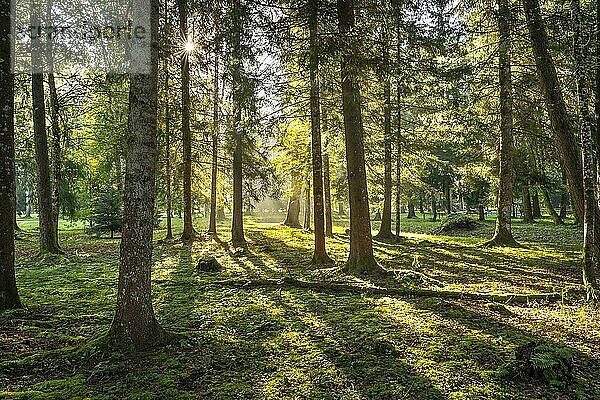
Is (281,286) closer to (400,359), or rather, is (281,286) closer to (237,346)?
(237,346)

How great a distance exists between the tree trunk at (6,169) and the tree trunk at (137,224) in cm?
268

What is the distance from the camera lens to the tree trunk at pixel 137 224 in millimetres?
4492

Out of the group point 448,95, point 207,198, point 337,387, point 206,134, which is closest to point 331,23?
point 448,95

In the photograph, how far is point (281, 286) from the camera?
826 centimetres

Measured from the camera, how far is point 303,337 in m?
5.24

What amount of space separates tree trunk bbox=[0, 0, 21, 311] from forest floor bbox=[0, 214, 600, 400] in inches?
18.0

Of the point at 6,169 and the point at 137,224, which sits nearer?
the point at 137,224

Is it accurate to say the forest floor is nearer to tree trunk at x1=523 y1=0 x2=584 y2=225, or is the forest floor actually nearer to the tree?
tree trunk at x1=523 y1=0 x2=584 y2=225

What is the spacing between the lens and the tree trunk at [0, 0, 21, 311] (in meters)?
5.93

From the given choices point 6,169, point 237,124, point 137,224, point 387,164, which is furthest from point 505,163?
point 6,169

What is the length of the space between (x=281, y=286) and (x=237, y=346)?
11.0ft

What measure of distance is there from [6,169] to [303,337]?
199 inches

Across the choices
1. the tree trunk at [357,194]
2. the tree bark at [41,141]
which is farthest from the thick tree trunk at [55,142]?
the tree trunk at [357,194]

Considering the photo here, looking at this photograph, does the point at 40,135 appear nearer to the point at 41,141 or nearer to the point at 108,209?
the point at 41,141
